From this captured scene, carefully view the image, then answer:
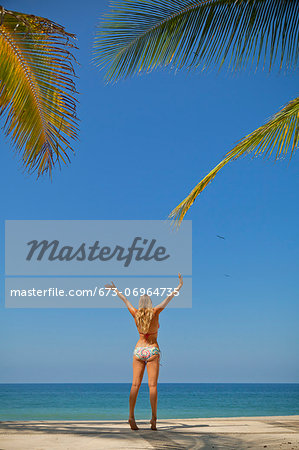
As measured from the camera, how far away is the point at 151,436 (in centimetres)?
559

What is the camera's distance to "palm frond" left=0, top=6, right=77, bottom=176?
4.64 meters

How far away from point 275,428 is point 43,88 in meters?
5.37

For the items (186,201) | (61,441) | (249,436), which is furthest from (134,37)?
(249,436)

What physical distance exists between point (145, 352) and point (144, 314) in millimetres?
461

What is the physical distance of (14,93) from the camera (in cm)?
490

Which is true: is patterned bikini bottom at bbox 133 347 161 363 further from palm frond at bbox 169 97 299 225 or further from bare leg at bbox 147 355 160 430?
palm frond at bbox 169 97 299 225

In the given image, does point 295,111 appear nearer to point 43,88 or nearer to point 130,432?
point 43,88

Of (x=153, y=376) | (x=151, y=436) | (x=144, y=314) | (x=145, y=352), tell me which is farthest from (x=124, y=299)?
(x=151, y=436)

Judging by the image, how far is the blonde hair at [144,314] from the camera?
6027mm

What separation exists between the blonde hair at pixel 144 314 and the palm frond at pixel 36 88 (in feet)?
6.73

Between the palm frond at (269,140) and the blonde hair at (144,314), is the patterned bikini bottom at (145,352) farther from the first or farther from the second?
the palm frond at (269,140)

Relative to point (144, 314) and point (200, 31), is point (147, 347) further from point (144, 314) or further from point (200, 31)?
point (200, 31)

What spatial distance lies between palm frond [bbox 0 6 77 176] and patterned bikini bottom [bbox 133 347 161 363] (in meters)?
2.47

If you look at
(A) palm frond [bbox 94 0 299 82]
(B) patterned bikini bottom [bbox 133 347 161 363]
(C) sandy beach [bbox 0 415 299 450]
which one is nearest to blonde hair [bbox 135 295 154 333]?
(B) patterned bikini bottom [bbox 133 347 161 363]
